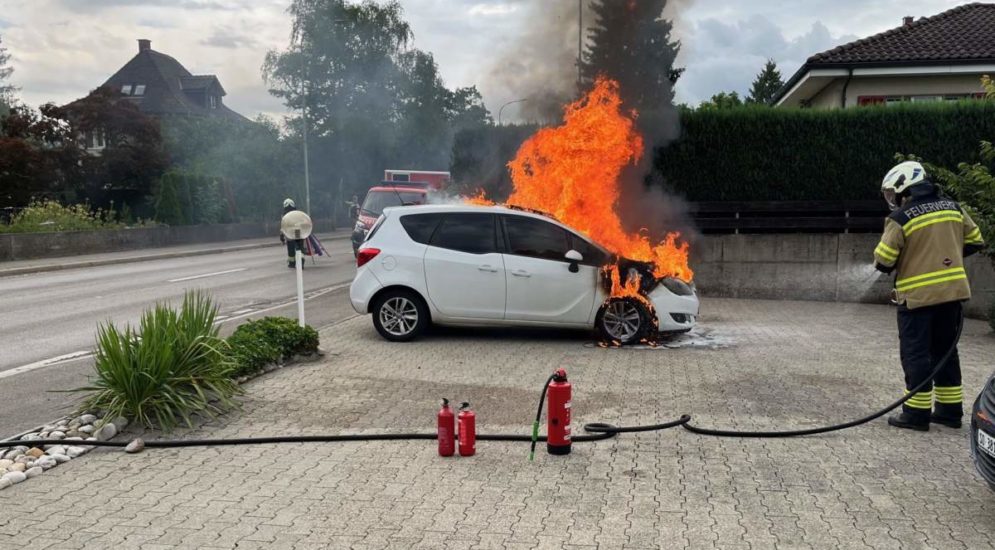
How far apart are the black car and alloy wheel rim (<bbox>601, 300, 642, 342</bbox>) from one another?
16.3 ft

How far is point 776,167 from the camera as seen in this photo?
14844 mm

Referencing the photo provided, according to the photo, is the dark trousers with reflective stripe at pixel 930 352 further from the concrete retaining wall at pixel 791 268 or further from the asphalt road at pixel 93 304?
the concrete retaining wall at pixel 791 268

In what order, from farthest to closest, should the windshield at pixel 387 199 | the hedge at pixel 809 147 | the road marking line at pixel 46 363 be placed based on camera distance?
1. the windshield at pixel 387 199
2. the hedge at pixel 809 147
3. the road marking line at pixel 46 363

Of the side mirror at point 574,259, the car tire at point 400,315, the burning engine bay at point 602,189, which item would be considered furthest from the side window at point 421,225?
the side mirror at point 574,259

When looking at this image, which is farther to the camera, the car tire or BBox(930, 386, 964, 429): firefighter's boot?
the car tire

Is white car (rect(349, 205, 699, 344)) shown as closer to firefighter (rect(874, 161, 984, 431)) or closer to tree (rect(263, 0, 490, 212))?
firefighter (rect(874, 161, 984, 431))

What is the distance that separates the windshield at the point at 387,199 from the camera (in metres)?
21.4

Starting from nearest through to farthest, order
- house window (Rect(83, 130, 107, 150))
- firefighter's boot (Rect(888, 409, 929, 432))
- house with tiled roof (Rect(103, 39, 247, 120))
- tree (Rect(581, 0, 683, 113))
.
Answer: firefighter's boot (Rect(888, 409, 929, 432)) → tree (Rect(581, 0, 683, 113)) → house window (Rect(83, 130, 107, 150)) → house with tiled roof (Rect(103, 39, 247, 120))

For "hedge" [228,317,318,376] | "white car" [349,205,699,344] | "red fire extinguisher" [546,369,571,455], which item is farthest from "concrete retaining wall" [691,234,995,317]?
"red fire extinguisher" [546,369,571,455]

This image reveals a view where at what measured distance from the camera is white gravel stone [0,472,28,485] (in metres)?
4.82

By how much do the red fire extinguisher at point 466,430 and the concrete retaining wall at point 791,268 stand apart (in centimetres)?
1025

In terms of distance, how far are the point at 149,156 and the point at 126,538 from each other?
33.8m

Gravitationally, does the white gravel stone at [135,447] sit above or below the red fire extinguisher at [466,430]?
below

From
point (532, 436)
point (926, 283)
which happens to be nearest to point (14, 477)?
point (532, 436)
